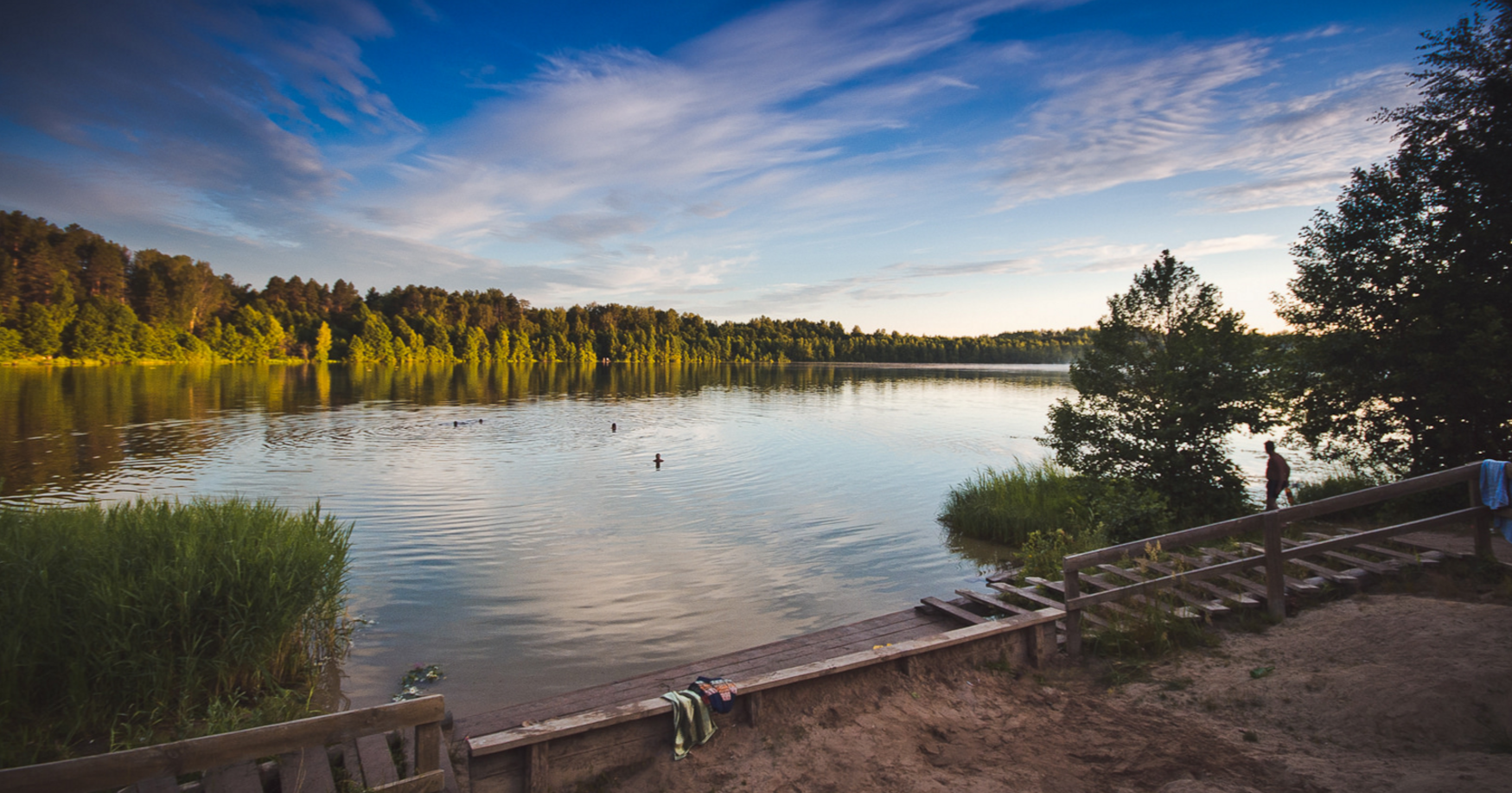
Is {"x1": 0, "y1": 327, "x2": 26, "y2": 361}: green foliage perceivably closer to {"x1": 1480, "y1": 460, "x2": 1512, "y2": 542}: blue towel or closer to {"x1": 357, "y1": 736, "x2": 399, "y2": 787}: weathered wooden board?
{"x1": 357, "y1": 736, "x2": 399, "y2": 787}: weathered wooden board

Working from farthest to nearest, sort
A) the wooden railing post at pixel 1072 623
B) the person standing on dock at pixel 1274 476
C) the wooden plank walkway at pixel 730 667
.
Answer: the person standing on dock at pixel 1274 476
the wooden railing post at pixel 1072 623
the wooden plank walkway at pixel 730 667

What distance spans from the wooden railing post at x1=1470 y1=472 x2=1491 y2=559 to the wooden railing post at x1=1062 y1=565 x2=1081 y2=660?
20.1 ft

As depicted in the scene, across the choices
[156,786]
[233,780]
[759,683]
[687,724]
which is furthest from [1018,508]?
[156,786]

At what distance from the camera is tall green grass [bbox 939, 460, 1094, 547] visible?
17422mm

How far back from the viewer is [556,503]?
834 inches

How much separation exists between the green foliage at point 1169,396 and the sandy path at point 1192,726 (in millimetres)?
9423

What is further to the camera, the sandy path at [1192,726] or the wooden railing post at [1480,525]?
the wooden railing post at [1480,525]

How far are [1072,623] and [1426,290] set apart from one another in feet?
45.0

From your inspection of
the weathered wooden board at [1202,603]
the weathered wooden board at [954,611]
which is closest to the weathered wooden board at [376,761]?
the weathered wooden board at [954,611]

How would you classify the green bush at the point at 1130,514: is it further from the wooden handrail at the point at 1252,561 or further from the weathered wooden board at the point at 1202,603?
the wooden handrail at the point at 1252,561

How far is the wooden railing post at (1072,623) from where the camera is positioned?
842cm


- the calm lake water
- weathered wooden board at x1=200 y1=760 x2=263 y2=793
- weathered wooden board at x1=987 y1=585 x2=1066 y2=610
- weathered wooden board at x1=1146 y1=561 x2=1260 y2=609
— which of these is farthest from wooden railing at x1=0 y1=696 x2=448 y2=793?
weathered wooden board at x1=1146 y1=561 x2=1260 y2=609

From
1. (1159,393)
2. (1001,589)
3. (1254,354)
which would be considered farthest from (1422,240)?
(1001,589)

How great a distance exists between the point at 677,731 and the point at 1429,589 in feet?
34.3
